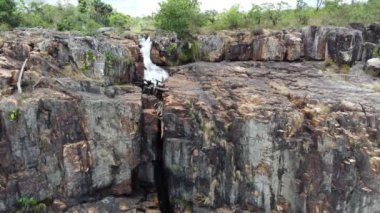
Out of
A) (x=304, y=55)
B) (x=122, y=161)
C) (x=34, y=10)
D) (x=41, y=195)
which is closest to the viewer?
(x=41, y=195)

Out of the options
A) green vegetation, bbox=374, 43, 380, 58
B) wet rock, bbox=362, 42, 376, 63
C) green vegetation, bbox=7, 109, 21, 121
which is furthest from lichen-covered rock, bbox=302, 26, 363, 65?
green vegetation, bbox=7, 109, 21, 121

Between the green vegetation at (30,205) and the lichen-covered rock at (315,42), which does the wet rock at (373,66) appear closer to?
the lichen-covered rock at (315,42)

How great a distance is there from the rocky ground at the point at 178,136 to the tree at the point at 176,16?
3972 mm

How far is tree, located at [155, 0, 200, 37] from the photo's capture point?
2103 cm

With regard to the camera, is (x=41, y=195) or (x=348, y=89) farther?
(x=348, y=89)

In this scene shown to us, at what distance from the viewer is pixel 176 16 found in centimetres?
2116

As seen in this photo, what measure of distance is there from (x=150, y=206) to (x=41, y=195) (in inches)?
168

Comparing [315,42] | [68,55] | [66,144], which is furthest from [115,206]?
[315,42]

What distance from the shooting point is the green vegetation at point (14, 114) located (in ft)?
44.6

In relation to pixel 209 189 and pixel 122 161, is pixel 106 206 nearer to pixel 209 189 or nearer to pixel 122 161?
pixel 122 161

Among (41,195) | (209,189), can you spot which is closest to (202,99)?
(209,189)

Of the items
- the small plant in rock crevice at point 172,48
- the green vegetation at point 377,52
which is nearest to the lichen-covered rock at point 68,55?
the small plant in rock crevice at point 172,48

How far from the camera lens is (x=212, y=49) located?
20750 millimetres

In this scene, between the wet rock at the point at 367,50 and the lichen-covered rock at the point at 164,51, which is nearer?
the wet rock at the point at 367,50
